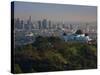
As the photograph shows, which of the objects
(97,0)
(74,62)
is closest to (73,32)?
(74,62)

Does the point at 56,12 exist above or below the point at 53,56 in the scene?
above

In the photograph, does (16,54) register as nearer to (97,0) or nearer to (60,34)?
(60,34)

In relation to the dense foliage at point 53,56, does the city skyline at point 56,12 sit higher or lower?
higher

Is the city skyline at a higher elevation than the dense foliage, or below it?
higher
